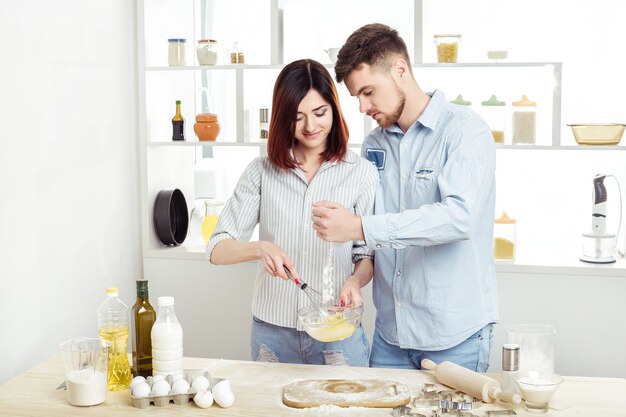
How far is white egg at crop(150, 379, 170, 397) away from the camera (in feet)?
6.70

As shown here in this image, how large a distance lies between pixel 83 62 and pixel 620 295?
8.18 ft

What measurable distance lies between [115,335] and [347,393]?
0.63 metres

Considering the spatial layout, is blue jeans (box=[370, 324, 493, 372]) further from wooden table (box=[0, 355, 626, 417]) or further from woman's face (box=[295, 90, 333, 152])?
woman's face (box=[295, 90, 333, 152])

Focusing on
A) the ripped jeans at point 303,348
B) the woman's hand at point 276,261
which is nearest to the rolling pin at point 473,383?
the ripped jeans at point 303,348

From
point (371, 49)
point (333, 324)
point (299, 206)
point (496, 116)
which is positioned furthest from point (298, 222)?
point (496, 116)

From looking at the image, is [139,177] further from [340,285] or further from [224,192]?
[340,285]

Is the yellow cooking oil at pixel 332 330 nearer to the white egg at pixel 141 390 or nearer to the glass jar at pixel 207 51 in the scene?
the white egg at pixel 141 390

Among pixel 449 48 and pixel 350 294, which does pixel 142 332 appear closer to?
pixel 350 294

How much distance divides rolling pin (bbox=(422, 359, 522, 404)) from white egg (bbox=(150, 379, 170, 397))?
0.71 meters

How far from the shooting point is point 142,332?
2191mm

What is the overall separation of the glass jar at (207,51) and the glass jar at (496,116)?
50.1 inches

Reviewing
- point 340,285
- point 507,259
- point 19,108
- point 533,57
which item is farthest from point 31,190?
point 533,57

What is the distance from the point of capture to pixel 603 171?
393 centimetres

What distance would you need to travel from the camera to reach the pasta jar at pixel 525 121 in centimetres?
362
